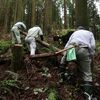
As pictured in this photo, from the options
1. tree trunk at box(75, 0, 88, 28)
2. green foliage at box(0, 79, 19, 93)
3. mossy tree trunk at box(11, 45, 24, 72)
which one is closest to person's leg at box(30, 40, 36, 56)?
mossy tree trunk at box(11, 45, 24, 72)

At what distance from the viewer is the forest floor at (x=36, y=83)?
6926 mm

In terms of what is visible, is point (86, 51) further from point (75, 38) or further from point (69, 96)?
point (69, 96)

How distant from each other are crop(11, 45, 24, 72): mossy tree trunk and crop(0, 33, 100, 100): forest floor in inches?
6.1

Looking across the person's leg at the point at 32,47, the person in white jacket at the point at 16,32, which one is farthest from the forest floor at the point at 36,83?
the person in white jacket at the point at 16,32

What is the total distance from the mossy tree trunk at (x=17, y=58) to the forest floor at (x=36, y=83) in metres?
0.15

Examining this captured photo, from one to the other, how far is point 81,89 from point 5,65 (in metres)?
3.14

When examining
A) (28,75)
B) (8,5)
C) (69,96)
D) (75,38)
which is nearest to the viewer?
(69,96)

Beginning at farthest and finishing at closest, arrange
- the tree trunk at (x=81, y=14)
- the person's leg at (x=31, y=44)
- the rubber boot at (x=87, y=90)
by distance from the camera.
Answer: the person's leg at (x=31, y=44)
the tree trunk at (x=81, y=14)
the rubber boot at (x=87, y=90)

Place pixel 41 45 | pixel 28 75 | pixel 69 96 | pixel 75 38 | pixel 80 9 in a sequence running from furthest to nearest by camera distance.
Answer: pixel 41 45 < pixel 80 9 < pixel 28 75 < pixel 75 38 < pixel 69 96

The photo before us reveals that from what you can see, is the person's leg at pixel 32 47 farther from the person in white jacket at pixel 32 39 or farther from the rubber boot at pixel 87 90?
the rubber boot at pixel 87 90

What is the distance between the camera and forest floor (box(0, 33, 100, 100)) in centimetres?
693

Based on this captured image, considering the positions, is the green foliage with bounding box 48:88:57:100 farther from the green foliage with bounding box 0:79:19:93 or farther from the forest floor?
the green foliage with bounding box 0:79:19:93

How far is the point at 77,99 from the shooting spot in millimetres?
6949

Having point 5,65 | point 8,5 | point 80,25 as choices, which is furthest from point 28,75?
point 8,5
